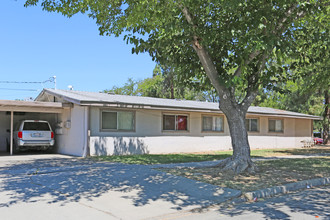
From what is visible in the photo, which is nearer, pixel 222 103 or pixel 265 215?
pixel 265 215

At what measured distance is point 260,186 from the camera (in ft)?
27.9

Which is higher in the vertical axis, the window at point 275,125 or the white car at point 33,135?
the window at point 275,125

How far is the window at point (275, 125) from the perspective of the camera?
24766 millimetres

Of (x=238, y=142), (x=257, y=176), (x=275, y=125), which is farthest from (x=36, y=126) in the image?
(x=275, y=125)

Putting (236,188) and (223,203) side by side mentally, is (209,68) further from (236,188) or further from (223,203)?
(223,203)

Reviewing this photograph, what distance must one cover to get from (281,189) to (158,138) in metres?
10.3

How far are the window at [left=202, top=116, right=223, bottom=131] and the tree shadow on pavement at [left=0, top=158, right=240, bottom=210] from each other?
1067 centimetres

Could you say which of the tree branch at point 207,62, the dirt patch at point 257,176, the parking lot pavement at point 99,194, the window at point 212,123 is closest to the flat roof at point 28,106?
the parking lot pavement at point 99,194

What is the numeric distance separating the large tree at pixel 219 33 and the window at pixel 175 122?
675 cm

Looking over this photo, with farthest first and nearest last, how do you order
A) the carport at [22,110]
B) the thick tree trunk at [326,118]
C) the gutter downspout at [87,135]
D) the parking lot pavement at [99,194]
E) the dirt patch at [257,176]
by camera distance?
the thick tree trunk at [326,118]
the gutter downspout at [87,135]
the carport at [22,110]
the dirt patch at [257,176]
the parking lot pavement at [99,194]

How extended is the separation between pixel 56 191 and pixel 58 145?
1078 cm

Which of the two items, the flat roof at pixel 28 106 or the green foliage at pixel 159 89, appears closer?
the flat roof at pixel 28 106

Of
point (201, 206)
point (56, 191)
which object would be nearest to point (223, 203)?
point (201, 206)

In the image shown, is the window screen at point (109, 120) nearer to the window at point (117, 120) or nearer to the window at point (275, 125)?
the window at point (117, 120)
